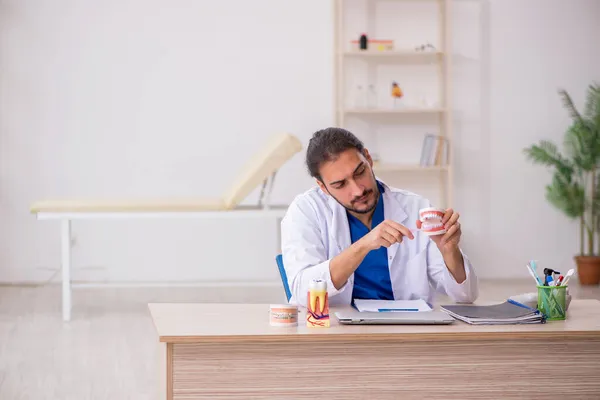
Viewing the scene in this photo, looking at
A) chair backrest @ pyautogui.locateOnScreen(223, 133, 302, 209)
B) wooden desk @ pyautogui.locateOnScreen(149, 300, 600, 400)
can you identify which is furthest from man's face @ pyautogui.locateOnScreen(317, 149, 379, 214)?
chair backrest @ pyautogui.locateOnScreen(223, 133, 302, 209)

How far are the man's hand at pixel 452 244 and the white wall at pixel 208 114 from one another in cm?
382

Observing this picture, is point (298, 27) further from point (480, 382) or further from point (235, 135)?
point (480, 382)

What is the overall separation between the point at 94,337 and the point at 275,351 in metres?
2.63

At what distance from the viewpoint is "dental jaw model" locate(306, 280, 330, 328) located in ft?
6.50

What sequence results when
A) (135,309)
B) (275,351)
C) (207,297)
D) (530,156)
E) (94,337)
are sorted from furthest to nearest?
1. (530,156)
2. (207,297)
3. (135,309)
4. (94,337)
5. (275,351)

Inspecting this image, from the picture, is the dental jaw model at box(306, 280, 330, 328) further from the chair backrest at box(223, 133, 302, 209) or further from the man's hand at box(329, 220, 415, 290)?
the chair backrest at box(223, 133, 302, 209)

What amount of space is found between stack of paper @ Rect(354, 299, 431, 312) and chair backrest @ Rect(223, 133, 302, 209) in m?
2.53

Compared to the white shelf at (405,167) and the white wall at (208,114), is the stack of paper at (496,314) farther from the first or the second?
the white wall at (208,114)

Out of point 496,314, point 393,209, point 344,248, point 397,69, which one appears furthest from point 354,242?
point 397,69

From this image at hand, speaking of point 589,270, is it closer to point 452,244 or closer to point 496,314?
point 452,244

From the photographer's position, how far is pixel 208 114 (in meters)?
6.20

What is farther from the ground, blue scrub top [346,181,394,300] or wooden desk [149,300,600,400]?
blue scrub top [346,181,394,300]

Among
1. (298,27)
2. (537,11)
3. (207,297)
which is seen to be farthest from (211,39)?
(537,11)

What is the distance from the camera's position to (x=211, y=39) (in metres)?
6.18
